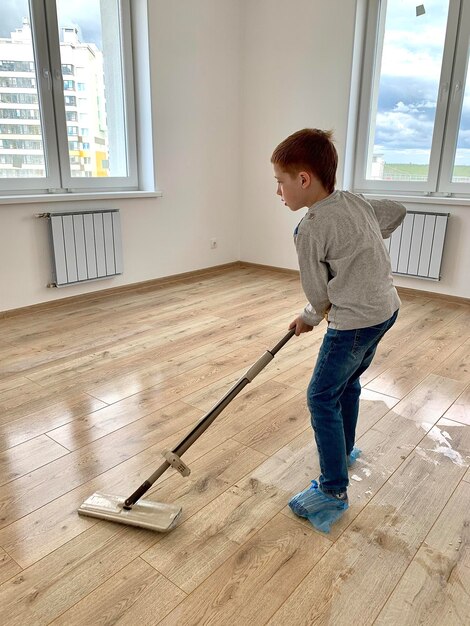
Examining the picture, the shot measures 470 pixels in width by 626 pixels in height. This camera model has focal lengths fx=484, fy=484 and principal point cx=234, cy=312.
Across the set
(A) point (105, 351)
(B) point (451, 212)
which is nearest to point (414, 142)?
(B) point (451, 212)

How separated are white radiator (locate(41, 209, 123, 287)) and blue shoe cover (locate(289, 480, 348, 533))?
2.60m

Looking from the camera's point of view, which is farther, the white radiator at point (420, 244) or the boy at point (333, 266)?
the white radiator at point (420, 244)

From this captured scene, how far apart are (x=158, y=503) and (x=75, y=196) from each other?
2614 mm

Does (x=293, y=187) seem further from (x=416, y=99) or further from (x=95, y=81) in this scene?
(x=416, y=99)

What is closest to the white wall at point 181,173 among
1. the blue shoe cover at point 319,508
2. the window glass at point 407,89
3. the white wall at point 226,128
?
the white wall at point 226,128

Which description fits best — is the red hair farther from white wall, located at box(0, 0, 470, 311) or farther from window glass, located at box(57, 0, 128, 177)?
window glass, located at box(57, 0, 128, 177)

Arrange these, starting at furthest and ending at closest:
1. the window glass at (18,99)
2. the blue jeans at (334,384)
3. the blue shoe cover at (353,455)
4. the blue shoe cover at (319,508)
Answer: the window glass at (18,99)
the blue shoe cover at (353,455)
the blue shoe cover at (319,508)
the blue jeans at (334,384)

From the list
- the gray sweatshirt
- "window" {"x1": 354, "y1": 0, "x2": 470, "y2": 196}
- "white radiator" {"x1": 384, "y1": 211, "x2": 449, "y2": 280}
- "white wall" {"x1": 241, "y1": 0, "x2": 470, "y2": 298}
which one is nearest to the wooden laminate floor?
the gray sweatshirt

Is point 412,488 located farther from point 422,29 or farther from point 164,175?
point 422,29

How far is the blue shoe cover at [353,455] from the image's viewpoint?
67.1 inches

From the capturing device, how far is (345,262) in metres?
1.21

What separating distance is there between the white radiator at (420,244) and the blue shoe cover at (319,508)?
9.09 feet

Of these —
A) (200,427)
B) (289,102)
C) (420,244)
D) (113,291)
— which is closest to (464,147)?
(420,244)

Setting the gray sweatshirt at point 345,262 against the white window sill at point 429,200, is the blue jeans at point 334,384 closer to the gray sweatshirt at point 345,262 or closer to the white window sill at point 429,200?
the gray sweatshirt at point 345,262
